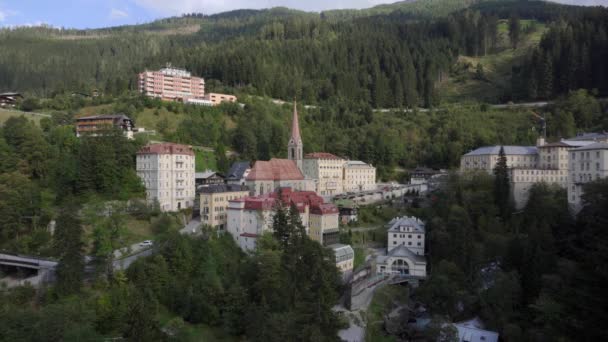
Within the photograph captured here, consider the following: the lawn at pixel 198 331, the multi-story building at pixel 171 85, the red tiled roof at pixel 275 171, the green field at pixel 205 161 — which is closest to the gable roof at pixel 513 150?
the red tiled roof at pixel 275 171

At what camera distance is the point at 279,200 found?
1976 inches

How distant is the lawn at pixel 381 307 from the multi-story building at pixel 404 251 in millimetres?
2587

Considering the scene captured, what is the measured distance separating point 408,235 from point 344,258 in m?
8.08

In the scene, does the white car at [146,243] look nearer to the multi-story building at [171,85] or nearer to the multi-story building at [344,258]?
the multi-story building at [344,258]

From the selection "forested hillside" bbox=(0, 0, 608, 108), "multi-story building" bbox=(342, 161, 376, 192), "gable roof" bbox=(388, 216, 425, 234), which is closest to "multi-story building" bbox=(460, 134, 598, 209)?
"gable roof" bbox=(388, 216, 425, 234)

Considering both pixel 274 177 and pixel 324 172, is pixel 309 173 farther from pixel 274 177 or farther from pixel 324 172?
pixel 274 177

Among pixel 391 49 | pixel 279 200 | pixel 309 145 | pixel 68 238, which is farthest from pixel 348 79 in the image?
pixel 68 238

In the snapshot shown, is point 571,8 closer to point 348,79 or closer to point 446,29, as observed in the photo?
point 446,29

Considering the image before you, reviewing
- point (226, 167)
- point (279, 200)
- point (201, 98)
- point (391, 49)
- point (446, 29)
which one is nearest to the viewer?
point (279, 200)

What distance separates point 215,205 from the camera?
5159cm

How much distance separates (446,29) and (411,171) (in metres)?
70.0

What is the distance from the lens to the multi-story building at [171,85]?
84125 millimetres

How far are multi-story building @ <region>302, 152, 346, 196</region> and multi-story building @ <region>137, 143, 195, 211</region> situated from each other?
18.3 metres

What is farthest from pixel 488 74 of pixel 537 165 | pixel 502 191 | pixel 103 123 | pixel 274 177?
pixel 103 123
